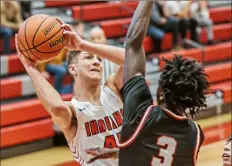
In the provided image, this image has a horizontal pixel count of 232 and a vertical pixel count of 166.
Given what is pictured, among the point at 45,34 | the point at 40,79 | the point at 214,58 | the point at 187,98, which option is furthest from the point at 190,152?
the point at 214,58

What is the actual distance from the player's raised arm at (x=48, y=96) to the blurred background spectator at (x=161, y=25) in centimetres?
706

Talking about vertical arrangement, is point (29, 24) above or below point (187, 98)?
above

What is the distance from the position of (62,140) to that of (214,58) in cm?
438

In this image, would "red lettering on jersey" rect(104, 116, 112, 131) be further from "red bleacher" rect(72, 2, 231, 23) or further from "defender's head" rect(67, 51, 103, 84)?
"red bleacher" rect(72, 2, 231, 23)

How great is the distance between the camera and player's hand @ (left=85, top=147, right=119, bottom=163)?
385 cm

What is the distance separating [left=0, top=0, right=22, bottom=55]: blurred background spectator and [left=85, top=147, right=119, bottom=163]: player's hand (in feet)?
17.4

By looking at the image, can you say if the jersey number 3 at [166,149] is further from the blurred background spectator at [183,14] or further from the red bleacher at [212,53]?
the blurred background spectator at [183,14]

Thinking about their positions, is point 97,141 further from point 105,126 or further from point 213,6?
point 213,6

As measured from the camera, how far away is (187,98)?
272 centimetres

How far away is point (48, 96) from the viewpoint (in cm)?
346

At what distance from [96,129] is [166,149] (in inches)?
49.2

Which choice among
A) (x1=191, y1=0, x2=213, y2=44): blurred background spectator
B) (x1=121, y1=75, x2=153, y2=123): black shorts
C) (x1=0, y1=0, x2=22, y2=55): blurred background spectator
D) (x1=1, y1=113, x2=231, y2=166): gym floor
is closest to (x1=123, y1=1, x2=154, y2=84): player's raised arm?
(x1=121, y1=75, x2=153, y2=123): black shorts

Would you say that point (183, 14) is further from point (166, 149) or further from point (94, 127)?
point (166, 149)

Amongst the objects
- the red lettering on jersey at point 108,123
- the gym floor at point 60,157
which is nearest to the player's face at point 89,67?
the red lettering on jersey at point 108,123
